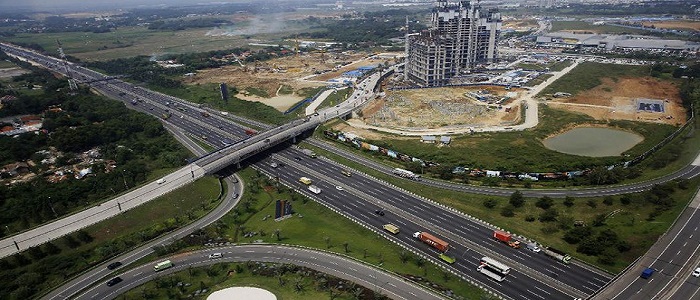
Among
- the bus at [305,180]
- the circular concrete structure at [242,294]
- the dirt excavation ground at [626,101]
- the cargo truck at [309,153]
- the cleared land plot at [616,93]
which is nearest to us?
the circular concrete structure at [242,294]

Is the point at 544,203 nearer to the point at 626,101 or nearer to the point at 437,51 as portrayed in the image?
the point at 626,101

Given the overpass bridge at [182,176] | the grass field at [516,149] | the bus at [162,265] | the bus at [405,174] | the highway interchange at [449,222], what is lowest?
the highway interchange at [449,222]

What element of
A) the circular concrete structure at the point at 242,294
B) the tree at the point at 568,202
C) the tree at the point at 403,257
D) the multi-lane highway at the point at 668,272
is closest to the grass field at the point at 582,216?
the tree at the point at 568,202

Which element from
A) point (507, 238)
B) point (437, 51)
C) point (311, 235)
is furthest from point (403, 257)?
point (437, 51)

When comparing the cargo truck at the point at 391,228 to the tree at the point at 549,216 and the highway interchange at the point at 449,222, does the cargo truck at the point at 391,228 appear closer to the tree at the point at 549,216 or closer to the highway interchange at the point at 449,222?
the highway interchange at the point at 449,222

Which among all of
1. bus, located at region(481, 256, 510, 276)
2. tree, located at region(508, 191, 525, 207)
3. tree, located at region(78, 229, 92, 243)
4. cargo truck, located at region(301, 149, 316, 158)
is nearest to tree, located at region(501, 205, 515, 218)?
tree, located at region(508, 191, 525, 207)

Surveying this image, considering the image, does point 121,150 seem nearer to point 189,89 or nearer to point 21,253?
point 21,253
